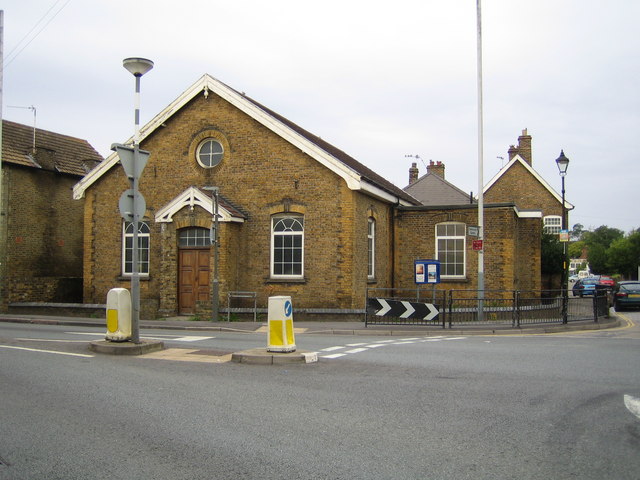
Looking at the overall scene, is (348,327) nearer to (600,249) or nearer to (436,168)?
(436,168)

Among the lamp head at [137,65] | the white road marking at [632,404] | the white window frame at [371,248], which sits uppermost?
the lamp head at [137,65]

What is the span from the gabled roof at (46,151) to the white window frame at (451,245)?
16.5 metres

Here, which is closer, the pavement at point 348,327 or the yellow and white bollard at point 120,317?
the yellow and white bollard at point 120,317

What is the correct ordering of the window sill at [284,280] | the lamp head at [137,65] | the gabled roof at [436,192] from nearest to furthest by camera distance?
the lamp head at [137,65] < the window sill at [284,280] < the gabled roof at [436,192]

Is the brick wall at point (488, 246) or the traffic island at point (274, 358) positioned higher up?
the brick wall at point (488, 246)

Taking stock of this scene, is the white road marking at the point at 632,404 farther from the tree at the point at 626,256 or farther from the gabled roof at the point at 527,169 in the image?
the tree at the point at 626,256

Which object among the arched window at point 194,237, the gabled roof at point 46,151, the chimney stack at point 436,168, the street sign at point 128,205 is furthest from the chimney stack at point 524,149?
the street sign at point 128,205

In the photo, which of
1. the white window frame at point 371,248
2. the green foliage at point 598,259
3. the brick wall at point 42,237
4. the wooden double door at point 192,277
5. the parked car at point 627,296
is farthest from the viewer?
the green foliage at point 598,259

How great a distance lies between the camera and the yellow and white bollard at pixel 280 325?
36.3ft

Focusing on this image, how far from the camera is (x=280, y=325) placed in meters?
11.2

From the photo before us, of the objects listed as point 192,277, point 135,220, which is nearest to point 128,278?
point 192,277

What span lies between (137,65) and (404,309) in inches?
394

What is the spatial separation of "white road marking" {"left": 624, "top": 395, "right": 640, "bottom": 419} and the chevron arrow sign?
1016 centimetres

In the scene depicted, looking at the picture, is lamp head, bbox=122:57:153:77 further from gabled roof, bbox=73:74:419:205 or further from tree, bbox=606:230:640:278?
tree, bbox=606:230:640:278
